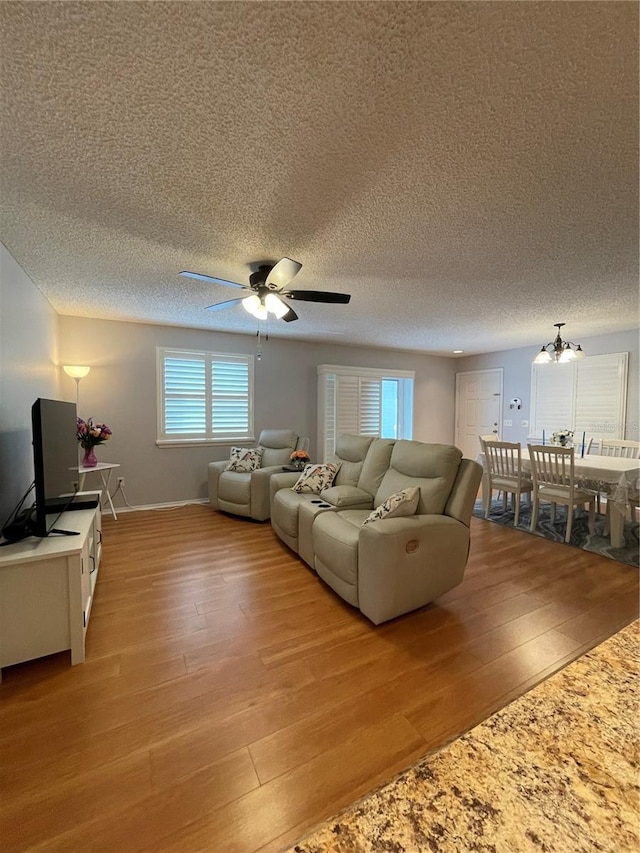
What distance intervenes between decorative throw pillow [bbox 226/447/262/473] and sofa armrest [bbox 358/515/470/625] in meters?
2.55

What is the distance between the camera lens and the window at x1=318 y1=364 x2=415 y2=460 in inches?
227

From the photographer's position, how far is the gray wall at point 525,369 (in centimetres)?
482

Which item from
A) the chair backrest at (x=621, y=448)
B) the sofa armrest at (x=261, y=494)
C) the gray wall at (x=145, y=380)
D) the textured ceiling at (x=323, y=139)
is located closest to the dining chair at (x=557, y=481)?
the chair backrest at (x=621, y=448)

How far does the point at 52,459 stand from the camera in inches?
85.4

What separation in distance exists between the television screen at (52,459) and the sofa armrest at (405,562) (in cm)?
187

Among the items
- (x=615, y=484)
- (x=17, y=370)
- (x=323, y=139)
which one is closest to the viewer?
(x=323, y=139)

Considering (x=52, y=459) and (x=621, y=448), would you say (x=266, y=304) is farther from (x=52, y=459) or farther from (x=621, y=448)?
(x=621, y=448)

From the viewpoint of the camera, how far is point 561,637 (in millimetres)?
2094

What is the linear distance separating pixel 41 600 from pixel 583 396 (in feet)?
21.7

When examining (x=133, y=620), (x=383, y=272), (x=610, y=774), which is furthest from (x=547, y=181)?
(x=133, y=620)

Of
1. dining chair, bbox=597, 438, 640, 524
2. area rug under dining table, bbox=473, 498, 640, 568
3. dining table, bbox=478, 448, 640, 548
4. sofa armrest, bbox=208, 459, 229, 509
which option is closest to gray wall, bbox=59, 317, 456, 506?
sofa armrest, bbox=208, 459, 229, 509

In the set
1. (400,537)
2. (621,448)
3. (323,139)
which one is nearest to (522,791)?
(400,537)

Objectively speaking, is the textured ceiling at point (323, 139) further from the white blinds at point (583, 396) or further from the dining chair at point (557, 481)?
the white blinds at point (583, 396)

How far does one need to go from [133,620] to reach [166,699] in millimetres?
758
